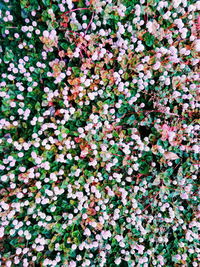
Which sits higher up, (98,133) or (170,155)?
(98,133)

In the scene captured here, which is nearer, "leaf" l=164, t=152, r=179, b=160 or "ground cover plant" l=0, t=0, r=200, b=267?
"ground cover plant" l=0, t=0, r=200, b=267

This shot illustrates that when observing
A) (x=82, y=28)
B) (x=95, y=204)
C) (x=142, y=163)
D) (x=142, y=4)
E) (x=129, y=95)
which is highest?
(x=142, y=4)

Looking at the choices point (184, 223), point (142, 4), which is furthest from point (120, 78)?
point (184, 223)

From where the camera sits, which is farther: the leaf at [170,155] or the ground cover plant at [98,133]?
the leaf at [170,155]

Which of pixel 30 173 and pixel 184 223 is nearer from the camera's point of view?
pixel 30 173

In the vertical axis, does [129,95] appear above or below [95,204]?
above

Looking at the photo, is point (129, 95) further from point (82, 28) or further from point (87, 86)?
point (82, 28)
